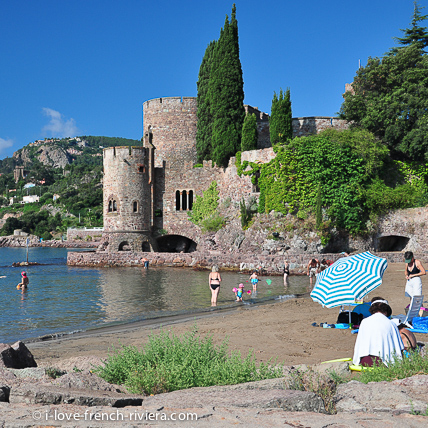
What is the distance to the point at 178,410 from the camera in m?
4.48

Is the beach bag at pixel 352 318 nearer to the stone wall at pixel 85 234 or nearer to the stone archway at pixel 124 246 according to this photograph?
the stone archway at pixel 124 246

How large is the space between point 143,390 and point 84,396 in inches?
49.3

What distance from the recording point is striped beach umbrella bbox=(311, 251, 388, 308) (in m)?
10.5

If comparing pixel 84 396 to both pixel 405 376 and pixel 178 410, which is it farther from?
pixel 405 376

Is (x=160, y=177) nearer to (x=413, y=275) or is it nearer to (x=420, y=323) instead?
(x=413, y=275)

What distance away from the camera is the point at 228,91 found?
35750 millimetres

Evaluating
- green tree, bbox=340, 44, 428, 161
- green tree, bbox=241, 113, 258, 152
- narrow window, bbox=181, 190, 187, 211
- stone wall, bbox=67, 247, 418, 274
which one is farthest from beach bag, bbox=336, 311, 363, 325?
narrow window, bbox=181, 190, 187, 211

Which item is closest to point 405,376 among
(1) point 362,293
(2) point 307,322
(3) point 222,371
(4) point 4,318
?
(3) point 222,371

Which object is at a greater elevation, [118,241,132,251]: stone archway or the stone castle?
the stone castle

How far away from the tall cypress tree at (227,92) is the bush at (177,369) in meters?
29.9

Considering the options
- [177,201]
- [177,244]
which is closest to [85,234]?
[177,244]

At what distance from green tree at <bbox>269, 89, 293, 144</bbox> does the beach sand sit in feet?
64.9

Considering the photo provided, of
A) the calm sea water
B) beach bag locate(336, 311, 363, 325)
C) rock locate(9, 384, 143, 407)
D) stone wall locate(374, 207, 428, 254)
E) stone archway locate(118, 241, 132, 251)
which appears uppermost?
stone wall locate(374, 207, 428, 254)

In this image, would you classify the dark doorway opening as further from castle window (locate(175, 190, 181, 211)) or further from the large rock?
the large rock
